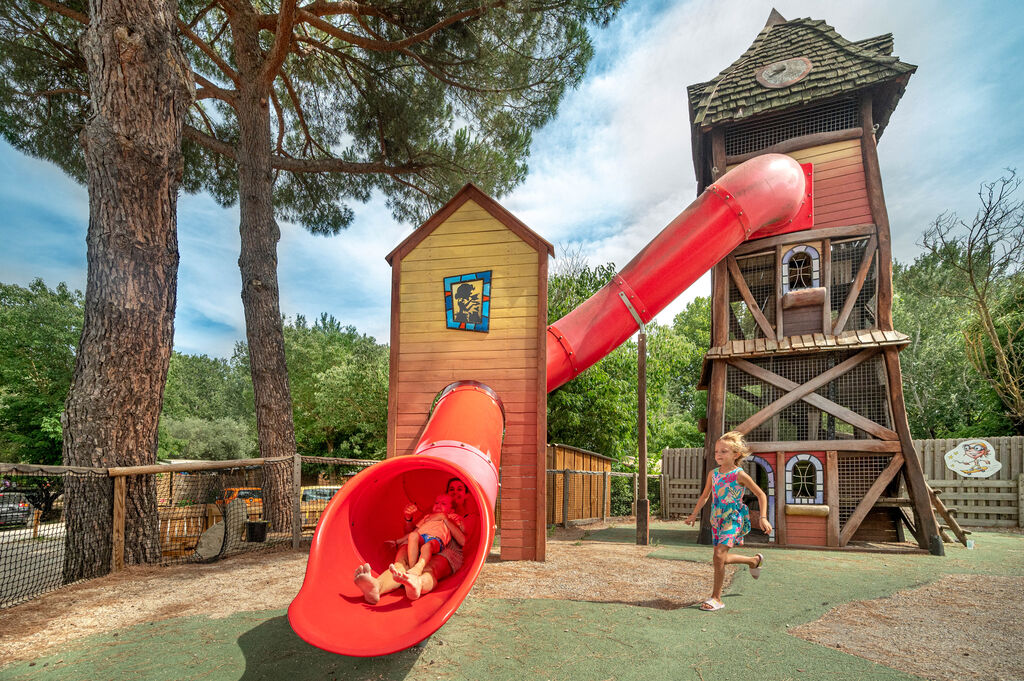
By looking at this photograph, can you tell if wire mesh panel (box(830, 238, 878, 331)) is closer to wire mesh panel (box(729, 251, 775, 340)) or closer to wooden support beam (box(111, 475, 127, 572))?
wire mesh panel (box(729, 251, 775, 340))

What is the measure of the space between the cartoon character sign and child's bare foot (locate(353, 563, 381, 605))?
44.1 ft

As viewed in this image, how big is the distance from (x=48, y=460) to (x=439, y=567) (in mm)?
26400

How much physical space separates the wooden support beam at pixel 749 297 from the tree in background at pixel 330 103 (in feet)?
16.5

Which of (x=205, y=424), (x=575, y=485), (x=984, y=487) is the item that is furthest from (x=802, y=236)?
(x=205, y=424)

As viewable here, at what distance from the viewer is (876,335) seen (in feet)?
28.1

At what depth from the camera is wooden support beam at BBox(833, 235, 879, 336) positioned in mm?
8883

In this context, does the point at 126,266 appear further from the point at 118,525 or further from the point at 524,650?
the point at 524,650

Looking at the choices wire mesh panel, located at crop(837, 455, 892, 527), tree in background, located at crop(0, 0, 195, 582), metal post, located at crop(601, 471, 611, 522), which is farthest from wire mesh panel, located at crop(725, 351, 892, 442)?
tree in background, located at crop(0, 0, 195, 582)

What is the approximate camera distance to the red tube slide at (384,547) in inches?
110

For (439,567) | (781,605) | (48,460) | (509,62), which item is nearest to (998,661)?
(781,605)

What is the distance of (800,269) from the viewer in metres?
9.36

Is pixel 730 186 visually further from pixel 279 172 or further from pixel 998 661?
pixel 279 172

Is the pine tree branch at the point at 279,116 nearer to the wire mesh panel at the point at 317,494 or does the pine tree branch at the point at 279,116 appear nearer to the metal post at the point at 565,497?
the wire mesh panel at the point at 317,494

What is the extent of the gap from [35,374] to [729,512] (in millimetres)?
27880
